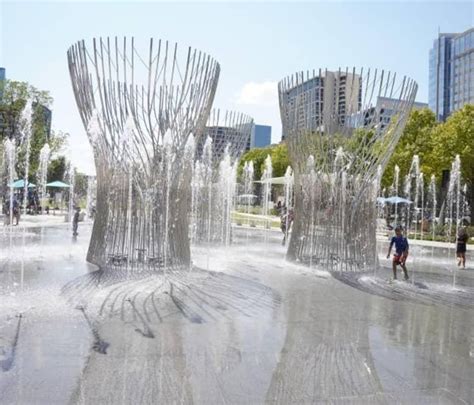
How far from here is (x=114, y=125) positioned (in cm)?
791

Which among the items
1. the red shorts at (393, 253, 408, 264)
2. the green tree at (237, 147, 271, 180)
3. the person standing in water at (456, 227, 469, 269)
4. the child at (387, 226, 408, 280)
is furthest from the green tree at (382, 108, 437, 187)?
the green tree at (237, 147, 271, 180)

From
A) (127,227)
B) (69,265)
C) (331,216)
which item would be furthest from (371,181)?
(69,265)

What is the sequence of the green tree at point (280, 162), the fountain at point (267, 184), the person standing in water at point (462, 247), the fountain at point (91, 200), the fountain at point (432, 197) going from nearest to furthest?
the person standing in water at point (462, 247) → the fountain at point (432, 197) → the fountain at point (91, 200) → the fountain at point (267, 184) → the green tree at point (280, 162)

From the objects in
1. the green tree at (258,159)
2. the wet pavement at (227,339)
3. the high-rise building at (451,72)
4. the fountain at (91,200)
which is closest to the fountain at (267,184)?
the green tree at (258,159)

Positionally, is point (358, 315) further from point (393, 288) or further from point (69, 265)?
point (69, 265)

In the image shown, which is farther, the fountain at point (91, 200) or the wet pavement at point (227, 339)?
the fountain at point (91, 200)

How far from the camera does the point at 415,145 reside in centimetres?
2966

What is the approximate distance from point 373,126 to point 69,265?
246 inches

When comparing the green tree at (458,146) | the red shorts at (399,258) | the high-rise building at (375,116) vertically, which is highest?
the green tree at (458,146)

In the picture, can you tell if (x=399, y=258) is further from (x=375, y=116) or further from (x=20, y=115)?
(x=20, y=115)

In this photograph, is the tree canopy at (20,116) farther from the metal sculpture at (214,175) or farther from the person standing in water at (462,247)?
the person standing in water at (462,247)

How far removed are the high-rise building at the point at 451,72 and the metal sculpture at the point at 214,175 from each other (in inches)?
3473

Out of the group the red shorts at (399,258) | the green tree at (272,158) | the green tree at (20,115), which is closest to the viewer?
the red shorts at (399,258)

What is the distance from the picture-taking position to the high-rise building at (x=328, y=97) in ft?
30.6
